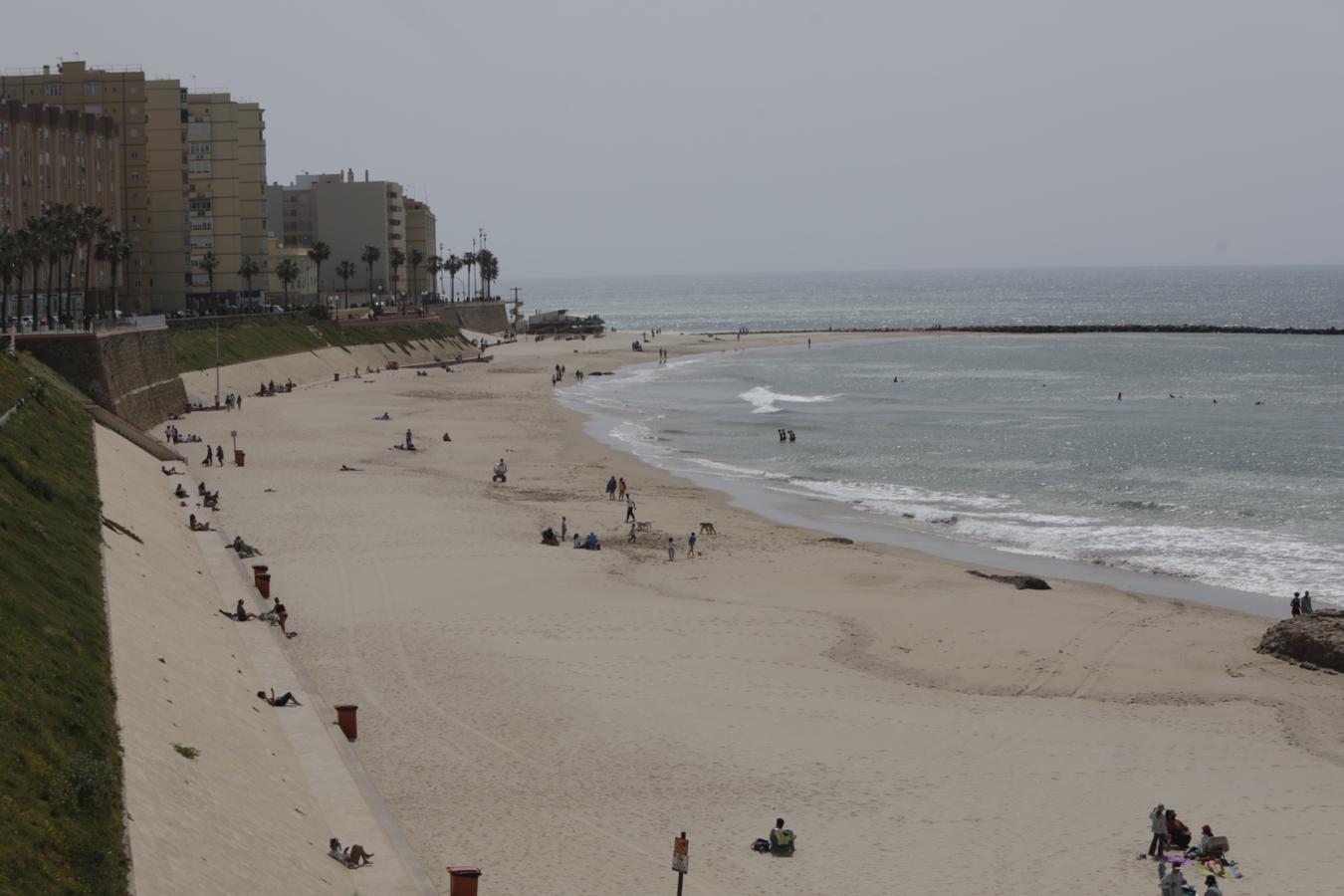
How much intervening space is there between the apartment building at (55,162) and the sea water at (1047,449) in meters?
35.0

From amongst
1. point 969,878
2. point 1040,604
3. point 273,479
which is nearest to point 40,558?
point 969,878

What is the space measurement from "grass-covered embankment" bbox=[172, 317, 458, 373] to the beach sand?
39540mm

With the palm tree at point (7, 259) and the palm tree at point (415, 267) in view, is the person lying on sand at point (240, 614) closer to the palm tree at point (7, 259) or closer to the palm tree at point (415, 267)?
the palm tree at point (7, 259)

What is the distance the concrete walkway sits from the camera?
1777cm

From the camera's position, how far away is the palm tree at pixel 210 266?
114m

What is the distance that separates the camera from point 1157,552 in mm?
43312

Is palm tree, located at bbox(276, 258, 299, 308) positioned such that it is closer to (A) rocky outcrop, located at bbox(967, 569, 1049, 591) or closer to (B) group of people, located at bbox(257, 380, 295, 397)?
(B) group of people, located at bbox(257, 380, 295, 397)

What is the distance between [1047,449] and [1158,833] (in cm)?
5071

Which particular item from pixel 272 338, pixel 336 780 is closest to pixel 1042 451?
pixel 336 780

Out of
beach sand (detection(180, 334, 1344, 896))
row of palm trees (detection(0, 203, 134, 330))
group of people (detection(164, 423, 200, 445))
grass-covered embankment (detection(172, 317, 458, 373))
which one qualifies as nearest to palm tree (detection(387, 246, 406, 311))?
grass-covered embankment (detection(172, 317, 458, 373))

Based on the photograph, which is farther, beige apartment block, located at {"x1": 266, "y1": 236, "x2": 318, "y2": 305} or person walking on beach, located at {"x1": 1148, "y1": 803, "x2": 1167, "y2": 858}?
beige apartment block, located at {"x1": 266, "y1": 236, "x2": 318, "y2": 305}

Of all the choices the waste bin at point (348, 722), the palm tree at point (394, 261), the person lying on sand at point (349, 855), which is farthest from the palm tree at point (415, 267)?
the person lying on sand at point (349, 855)

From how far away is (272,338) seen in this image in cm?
9938

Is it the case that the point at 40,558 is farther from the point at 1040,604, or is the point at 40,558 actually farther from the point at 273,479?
the point at 273,479
